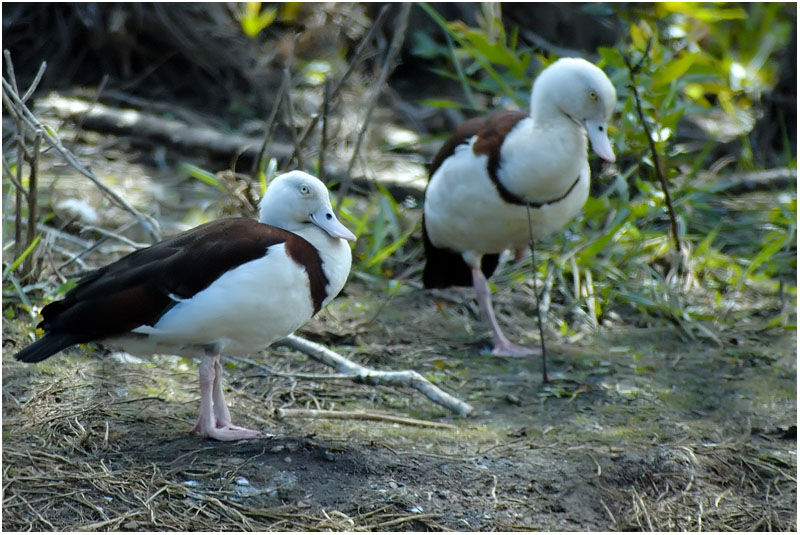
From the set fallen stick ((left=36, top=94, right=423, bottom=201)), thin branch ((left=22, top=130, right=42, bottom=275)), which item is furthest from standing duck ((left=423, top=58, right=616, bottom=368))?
thin branch ((left=22, top=130, right=42, bottom=275))

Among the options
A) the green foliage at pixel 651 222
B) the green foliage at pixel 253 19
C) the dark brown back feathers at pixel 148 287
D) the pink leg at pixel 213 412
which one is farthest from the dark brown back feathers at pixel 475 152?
the green foliage at pixel 253 19

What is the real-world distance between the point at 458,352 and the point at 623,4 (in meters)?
3.17

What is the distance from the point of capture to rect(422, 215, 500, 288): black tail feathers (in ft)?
17.0

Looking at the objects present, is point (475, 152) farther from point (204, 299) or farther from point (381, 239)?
point (204, 299)

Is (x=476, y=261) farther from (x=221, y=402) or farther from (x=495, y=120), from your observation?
(x=221, y=402)

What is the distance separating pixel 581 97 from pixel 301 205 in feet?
5.25

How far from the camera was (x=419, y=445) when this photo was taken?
3.65 m

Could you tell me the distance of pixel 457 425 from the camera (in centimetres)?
393

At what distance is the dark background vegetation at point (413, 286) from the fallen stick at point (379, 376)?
0.08 m

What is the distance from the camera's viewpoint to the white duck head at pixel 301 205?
3545mm

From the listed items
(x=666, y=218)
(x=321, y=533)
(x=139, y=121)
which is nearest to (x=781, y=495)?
(x=321, y=533)

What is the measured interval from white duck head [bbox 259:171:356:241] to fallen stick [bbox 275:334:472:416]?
27.8 inches

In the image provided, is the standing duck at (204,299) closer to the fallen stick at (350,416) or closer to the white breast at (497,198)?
the fallen stick at (350,416)

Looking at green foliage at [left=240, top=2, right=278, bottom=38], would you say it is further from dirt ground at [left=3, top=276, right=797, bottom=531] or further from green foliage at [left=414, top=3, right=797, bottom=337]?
dirt ground at [left=3, top=276, right=797, bottom=531]
